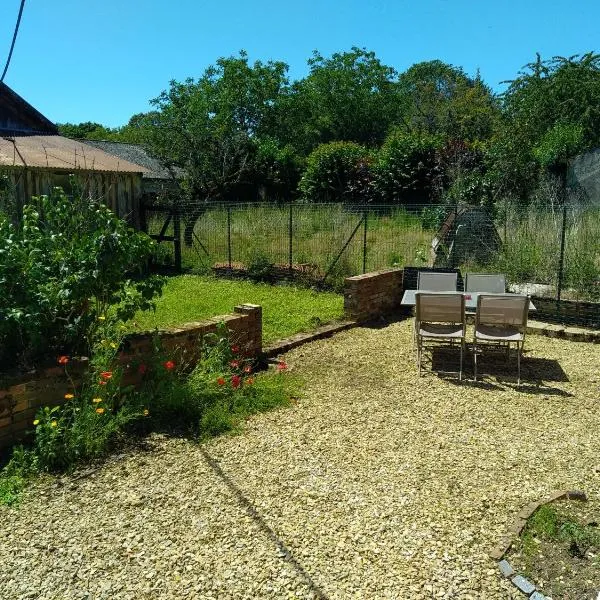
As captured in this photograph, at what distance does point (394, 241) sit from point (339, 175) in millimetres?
14063

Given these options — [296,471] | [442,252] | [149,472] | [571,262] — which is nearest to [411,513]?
[296,471]

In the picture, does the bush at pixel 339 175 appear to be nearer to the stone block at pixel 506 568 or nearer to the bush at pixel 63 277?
the bush at pixel 63 277

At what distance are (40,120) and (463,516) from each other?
17.7 metres

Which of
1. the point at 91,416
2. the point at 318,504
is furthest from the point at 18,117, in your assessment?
the point at 318,504

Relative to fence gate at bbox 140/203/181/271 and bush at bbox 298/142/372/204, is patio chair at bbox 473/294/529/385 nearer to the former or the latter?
fence gate at bbox 140/203/181/271

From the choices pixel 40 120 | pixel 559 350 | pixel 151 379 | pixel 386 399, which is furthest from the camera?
pixel 40 120

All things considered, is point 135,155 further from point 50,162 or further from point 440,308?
point 440,308

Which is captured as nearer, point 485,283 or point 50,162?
point 485,283

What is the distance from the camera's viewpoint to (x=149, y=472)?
3922 millimetres

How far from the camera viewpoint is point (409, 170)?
869 inches

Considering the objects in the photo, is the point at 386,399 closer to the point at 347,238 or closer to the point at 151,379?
the point at 151,379

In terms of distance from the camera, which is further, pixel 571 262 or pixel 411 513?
pixel 571 262

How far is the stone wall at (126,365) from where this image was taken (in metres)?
4.01

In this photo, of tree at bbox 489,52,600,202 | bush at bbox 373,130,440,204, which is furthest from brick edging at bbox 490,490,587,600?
bush at bbox 373,130,440,204
